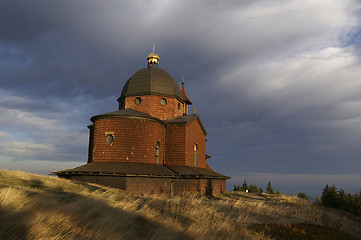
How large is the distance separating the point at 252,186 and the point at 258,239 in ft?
143

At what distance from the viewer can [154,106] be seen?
99.0 ft

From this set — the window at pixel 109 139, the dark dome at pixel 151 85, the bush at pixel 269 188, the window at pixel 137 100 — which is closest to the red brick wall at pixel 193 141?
the dark dome at pixel 151 85

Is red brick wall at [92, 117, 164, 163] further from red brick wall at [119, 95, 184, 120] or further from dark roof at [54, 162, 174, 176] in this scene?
red brick wall at [119, 95, 184, 120]

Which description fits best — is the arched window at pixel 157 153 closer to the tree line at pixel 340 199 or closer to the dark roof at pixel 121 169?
the dark roof at pixel 121 169

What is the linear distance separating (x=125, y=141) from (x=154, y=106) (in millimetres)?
7556

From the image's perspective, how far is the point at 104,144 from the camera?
947 inches

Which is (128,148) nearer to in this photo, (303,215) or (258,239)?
(303,215)

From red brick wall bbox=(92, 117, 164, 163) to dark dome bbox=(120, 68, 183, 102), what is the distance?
660 cm

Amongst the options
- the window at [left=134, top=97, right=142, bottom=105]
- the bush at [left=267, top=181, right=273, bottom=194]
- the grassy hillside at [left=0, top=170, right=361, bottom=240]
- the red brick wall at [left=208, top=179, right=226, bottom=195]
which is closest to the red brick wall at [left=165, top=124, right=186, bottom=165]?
the red brick wall at [left=208, top=179, right=226, bottom=195]

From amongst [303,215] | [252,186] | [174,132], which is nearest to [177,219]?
[303,215]

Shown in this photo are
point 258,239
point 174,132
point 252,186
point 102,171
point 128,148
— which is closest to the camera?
point 258,239

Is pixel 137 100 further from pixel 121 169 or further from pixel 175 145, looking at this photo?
pixel 121 169

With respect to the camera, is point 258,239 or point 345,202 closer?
point 258,239

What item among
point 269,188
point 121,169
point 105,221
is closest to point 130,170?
point 121,169
